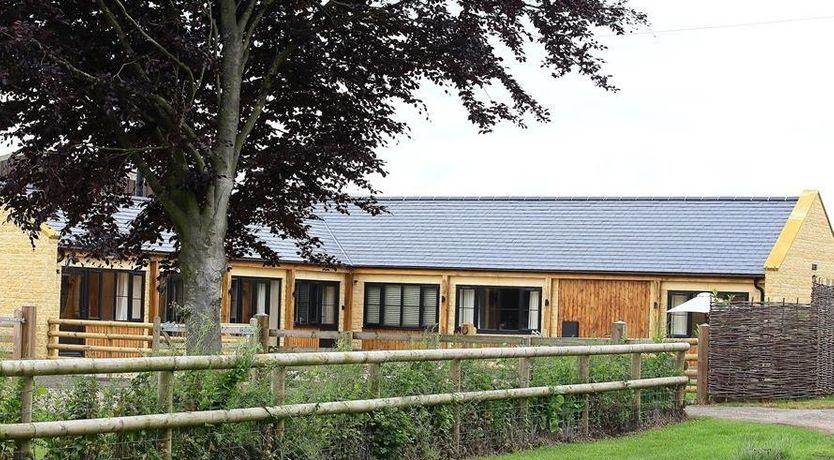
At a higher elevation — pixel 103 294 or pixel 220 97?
pixel 220 97

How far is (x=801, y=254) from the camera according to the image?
115 feet

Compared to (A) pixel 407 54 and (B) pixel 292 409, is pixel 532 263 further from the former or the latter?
(B) pixel 292 409

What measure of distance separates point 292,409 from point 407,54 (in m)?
8.01

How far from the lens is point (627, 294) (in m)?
35.0

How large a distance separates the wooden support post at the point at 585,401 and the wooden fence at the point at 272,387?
0.04 feet

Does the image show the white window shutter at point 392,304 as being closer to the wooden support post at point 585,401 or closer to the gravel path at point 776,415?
the gravel path at point 776,415

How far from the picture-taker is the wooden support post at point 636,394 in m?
17.1

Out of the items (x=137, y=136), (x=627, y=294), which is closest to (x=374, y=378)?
(x=137, y=136)

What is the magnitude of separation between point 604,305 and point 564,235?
10.4 feet

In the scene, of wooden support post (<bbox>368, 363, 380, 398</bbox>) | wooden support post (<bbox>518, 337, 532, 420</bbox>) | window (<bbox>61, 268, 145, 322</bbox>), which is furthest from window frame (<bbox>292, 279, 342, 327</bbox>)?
wooden support post (<bbox>368, 363, 380, 398</bbox>)

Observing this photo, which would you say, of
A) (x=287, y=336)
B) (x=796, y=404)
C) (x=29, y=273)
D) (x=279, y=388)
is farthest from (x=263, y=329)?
(x=279, y=388)

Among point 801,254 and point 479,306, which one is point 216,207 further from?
point 801,254

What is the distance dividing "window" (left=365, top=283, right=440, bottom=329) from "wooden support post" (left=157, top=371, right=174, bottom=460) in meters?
26.9

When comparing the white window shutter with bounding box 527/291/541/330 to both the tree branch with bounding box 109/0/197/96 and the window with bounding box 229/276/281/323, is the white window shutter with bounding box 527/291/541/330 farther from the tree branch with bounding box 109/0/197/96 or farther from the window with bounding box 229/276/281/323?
the tree branch with bounding box 109/0/197/96
